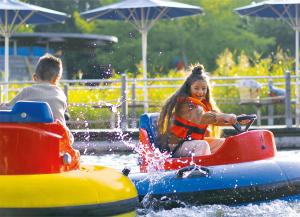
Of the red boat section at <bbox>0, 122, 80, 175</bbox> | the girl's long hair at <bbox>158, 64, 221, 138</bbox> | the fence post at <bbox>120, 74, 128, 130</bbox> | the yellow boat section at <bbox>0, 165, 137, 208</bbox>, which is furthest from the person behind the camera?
the fence post at <bbox>120, 74, 128, 130</bbox>

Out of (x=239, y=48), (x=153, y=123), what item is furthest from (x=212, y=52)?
(x=153, y=123)

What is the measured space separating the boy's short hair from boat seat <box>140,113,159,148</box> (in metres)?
1.66

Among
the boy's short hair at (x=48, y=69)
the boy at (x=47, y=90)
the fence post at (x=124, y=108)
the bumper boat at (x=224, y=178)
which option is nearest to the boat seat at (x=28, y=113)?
the boy at (x=47, y=90)

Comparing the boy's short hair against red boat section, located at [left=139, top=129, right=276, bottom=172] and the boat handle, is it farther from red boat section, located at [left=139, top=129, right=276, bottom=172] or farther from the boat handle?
red boat section, located at [left=139, top=129, right=276, bottom=172]

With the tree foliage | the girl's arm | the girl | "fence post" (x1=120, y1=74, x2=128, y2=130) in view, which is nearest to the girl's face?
the girl

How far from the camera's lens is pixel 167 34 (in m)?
32.5

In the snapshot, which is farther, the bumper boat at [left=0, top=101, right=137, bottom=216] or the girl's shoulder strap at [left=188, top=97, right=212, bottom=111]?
the girl's shoulder strap at [left=188, top=97, right=212, bottom=111]

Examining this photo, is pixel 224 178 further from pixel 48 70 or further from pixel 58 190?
pixel 58 190

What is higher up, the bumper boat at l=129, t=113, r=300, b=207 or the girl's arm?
the girl's arm

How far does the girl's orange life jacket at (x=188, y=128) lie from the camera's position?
763cm

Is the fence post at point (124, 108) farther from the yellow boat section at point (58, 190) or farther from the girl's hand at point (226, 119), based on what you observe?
the yellow boat section at point (58, 190)

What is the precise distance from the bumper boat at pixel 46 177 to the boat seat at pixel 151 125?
5.70ft

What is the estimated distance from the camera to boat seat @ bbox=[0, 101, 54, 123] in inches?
229

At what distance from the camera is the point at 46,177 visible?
568 centimetres
